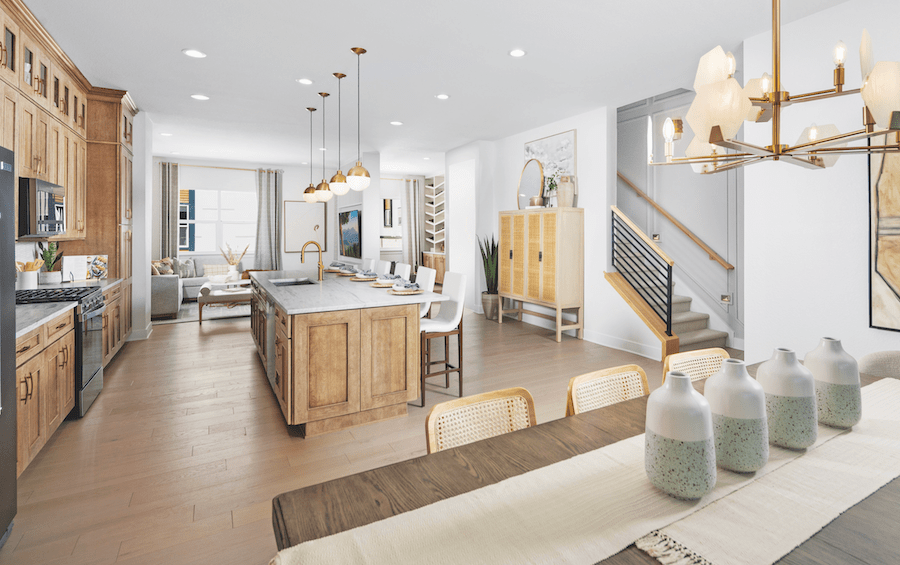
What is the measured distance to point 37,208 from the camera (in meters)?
3.19

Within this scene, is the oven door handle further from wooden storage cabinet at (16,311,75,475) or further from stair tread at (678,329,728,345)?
stair tread at (678,329,728,345)

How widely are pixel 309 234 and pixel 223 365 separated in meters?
5.94

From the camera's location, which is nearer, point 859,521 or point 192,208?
point 859,521

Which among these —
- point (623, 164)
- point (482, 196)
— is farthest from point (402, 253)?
point (623, 164)

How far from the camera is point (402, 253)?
36.7 feet

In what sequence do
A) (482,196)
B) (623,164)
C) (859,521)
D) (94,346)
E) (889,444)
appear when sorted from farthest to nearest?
(482,196), (623,164), (94,346), (889,444), (859,521)

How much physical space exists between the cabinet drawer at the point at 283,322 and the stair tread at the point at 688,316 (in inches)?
160

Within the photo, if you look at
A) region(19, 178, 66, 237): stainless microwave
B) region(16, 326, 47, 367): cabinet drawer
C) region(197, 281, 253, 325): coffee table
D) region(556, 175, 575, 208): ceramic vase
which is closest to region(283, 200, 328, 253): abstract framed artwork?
region(197, 281, 253, 325): coffee table

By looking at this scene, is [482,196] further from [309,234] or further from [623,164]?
[309,234]

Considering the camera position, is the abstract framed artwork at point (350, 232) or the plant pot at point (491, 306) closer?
the plant pot at point (491, 306)

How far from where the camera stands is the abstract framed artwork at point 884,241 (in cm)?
271

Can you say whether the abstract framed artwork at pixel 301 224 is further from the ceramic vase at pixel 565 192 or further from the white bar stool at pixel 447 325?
the white bar stool at pixel 447 325

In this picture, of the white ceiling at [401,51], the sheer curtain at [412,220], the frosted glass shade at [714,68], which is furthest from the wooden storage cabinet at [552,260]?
the sheer curtain at [412,220]

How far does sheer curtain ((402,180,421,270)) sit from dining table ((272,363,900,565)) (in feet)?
32.8
